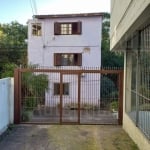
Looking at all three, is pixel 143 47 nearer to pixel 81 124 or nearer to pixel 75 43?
pixel 81 124

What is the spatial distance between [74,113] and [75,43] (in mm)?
10887

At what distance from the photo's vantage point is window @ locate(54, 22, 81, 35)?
80.5 ft

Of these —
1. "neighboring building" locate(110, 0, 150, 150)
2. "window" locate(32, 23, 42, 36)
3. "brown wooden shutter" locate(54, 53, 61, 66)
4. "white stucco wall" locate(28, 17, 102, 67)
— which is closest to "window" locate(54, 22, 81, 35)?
"white stucco wall" locate(28, 17, 102, 67)

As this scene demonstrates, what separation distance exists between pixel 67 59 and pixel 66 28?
2344mm

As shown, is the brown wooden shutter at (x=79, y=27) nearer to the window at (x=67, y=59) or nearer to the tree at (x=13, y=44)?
the window at (x=67, y=59)

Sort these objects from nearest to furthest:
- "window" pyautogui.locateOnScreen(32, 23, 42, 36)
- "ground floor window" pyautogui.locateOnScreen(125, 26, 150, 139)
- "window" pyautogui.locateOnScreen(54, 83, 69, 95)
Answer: "ground floor window" pyautogui.locateOnScreen(125, 26, 150, 139) < "window" pyautogui.locateOnScreen(54, 83, 69, 95) < "window" pyautogui.locateOnScreen(32, 23, 42, 36)

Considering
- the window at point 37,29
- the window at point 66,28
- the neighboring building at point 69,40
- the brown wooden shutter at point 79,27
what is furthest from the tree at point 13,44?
the brown wooden shutter at point 79,27

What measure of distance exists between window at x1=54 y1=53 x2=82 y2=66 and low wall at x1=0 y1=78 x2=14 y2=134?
11.9 metres

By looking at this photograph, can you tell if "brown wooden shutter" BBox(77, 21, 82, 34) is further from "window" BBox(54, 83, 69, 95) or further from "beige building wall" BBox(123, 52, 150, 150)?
"beige building wall" BBox(123, 52, 150, 150)

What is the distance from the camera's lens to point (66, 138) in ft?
33.9

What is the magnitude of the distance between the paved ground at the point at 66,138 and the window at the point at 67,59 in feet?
40.3

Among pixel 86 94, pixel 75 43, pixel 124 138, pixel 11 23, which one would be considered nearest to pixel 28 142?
pixel 124 138

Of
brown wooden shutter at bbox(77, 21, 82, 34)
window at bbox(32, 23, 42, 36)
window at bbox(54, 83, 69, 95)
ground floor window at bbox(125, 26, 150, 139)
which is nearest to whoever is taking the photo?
ground floor window at bbox(125, 26, 150, 139)

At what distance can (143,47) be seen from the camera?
8227 millimetres
